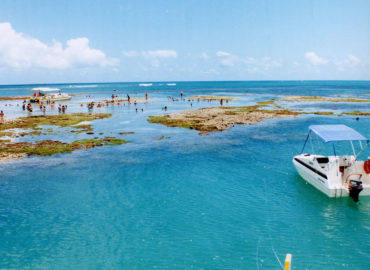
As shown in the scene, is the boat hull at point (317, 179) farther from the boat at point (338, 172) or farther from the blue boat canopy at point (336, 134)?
the blue boat canopy at point (336, 134)

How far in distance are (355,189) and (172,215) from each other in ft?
45.1

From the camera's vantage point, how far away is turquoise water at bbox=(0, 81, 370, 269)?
1515 cm

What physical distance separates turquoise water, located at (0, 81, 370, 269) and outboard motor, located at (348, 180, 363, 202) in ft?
2.14

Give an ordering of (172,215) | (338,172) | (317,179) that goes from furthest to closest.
Answer: (317,179)
(338,172)
(172,215)

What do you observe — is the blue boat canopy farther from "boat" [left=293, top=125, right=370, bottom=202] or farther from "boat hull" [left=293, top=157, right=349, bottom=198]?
"boat hull" [left=293, top=157, right=349, bottom=198]

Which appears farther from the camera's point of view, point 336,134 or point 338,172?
point 336,134

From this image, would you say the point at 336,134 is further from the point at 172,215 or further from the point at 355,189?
the point at 172,215

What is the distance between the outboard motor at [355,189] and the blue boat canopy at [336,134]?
3713 millimetres

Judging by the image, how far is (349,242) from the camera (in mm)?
16219

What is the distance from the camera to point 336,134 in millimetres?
23234

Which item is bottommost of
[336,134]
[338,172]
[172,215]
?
[172,215]

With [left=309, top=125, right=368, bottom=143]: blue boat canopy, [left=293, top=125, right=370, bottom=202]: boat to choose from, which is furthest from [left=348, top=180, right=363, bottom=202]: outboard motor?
[left=309, top=125, right=368, bottom=143]: blue boat canopy

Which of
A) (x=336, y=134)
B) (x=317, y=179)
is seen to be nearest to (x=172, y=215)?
(x=317, y=179)

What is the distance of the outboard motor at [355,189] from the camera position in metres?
20.0
